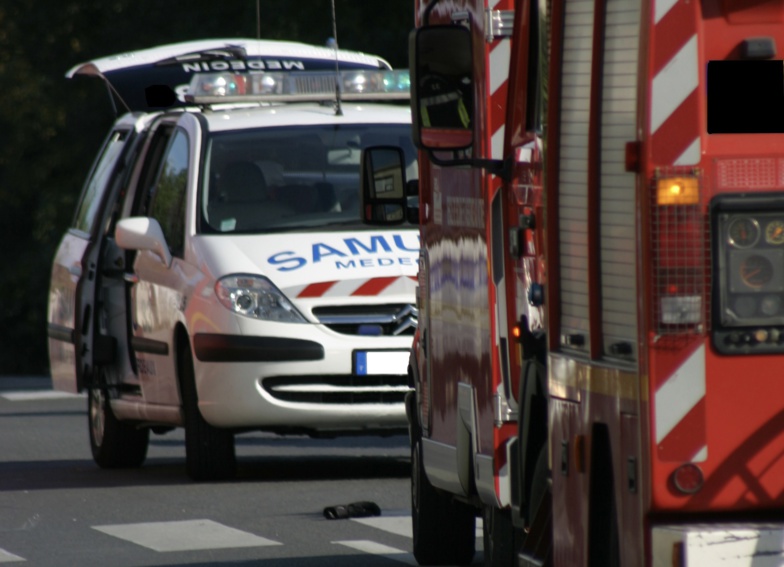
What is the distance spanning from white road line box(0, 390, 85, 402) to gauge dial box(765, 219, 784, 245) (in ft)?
49.9

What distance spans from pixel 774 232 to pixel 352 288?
713 centimetres

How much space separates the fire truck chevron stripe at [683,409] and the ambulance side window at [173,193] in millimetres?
7783

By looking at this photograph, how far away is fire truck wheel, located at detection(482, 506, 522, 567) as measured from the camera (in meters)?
7.76

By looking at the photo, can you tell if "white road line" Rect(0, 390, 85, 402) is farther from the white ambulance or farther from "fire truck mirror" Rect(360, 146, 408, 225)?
"fire truck mirror" Rect(360, 146, 408, 225)

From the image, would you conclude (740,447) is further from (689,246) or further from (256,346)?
(256,346)

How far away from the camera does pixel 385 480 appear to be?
1250 cm

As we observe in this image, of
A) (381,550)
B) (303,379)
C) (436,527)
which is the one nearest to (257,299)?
(303,379)

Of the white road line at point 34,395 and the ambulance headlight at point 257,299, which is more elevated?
the ambulance headlight at point 257,299

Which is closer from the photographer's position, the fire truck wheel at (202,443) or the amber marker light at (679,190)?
the amber marker light at (679,190)

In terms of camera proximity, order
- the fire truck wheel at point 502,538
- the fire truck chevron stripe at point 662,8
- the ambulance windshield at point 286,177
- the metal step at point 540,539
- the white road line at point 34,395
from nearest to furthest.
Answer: the fire truck chevron stripe at point 662,8 < the metal step at point 540,539 < the fire truck wheel at point 502,538 < the ambulance windshield at point 286,177 < the white road line at point 34,395

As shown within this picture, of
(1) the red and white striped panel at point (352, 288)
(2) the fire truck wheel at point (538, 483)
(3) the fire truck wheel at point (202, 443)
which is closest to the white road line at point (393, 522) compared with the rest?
(1) the red and white striped panel at point (352, 288)

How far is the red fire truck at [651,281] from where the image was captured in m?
5.12

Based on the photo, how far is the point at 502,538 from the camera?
782 cm

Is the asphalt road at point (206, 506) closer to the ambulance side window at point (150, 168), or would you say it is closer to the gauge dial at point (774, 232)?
the ambulance side window at point (150, 168)
